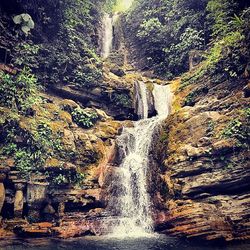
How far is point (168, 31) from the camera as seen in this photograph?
1100 inches

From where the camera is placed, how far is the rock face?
1264 centimetres

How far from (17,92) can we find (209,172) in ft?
36.7

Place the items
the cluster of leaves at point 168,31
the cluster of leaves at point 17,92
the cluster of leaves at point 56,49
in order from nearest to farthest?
1. the cluster of leaves at point 17,92
2. the cluster of leaves at point 56,49
3. the cluster of leaves at point 168,31

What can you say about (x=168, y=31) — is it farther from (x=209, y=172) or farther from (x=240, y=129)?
(x=209, y=172)

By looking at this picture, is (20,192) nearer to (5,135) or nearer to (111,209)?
(5,135)

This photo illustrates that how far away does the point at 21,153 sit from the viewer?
14578mm

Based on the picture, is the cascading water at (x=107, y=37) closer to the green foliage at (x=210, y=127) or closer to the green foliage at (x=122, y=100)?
the green foliage at (x=122, y=100)

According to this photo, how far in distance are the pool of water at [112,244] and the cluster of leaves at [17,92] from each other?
726 centimetres

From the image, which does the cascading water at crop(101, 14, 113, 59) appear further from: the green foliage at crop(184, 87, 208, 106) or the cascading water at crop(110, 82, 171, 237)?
the cascading water at crop(110, 82, 171, 237)

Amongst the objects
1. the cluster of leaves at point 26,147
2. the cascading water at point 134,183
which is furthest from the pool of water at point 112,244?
the cluster of leaves at point 26,147

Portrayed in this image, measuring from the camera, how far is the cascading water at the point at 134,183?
1441 cm

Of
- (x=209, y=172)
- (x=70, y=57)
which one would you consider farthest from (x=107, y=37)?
(x=209, y=172)

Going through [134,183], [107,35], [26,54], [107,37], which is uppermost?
[107,35]

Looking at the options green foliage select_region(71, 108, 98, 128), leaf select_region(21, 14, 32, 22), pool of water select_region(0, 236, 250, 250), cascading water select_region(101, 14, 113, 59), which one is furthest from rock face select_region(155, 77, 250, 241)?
cascading water select_region(101, 14, 113, 59)
